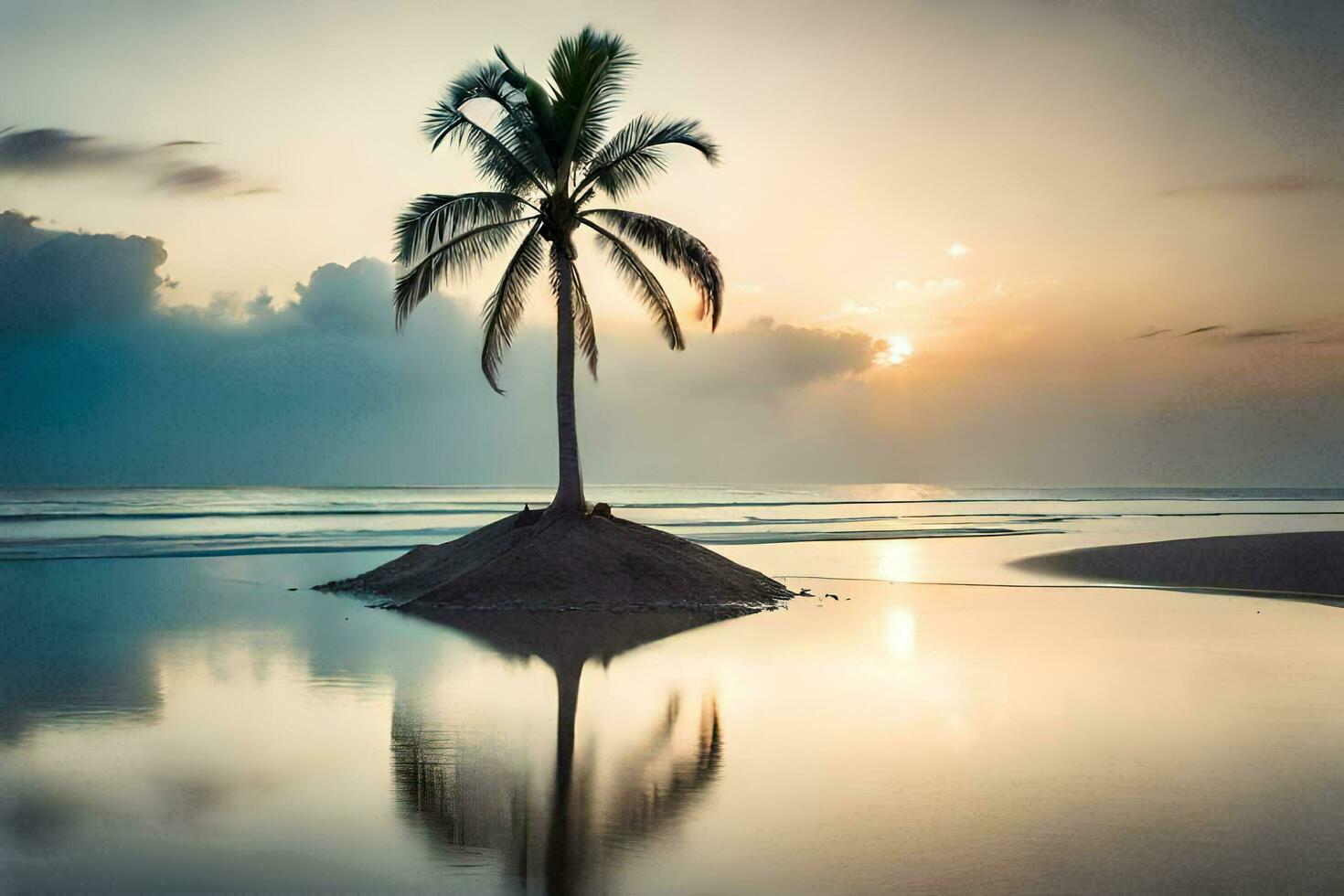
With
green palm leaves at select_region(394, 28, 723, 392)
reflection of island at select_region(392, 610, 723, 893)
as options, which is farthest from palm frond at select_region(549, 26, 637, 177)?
reflection of island at select_region(392, 610, 723, 893)

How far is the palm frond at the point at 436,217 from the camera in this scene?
1984cm

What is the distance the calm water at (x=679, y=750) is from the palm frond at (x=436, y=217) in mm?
6918

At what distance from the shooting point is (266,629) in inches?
588

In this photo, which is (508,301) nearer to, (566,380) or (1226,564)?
(566,380)

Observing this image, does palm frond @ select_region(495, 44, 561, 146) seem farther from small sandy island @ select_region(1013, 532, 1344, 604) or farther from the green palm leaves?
small sandy island @ select_region(1013, 532, 1344, 604)

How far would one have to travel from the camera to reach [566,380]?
20984 mm

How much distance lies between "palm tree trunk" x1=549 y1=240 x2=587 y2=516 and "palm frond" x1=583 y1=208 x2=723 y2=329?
4.15ft

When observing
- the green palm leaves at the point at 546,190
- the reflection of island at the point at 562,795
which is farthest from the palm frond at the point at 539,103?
the reflection of island at the point at 562,795

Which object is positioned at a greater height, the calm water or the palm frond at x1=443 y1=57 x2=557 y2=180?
the palm frond at x1=443 y1=57 x2=557 y2=180

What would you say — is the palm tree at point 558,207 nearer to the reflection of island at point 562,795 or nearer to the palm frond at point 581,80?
the palm frond at point 581,80

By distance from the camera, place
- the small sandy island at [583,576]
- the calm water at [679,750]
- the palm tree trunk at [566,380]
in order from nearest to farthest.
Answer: the calm water at [679,750] < the small sandy island at [583,576] < the palm tree trunk at [566,380]

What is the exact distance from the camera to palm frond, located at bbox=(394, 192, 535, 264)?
19.8 meters

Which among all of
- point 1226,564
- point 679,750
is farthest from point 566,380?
point 1226,564

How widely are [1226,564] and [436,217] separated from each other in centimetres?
1938
